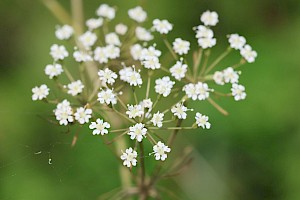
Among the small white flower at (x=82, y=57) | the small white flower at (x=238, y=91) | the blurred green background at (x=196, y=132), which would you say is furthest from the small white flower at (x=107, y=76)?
the blurred green background at (x=196, y=132)

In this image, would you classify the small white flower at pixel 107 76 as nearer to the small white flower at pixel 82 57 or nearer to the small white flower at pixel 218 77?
the small white flower at pixel 82 57

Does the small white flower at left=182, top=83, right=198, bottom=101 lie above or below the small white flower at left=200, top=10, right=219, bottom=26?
below

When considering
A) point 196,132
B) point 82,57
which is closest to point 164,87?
point 82,57

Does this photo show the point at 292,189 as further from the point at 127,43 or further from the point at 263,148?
the point at 127,43

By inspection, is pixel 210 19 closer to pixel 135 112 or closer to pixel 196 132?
pixel 135 112

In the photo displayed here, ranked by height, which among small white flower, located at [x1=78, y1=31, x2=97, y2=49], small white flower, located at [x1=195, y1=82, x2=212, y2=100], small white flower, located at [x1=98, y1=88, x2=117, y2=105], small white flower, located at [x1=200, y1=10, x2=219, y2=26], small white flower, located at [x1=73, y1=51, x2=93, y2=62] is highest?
small white flower, located at [x1=78, y1=31, x2=97, y2=49]

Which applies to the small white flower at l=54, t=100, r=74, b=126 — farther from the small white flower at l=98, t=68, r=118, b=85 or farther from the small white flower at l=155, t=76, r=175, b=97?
the small white flower at l=155, t=76, r=175, b=97

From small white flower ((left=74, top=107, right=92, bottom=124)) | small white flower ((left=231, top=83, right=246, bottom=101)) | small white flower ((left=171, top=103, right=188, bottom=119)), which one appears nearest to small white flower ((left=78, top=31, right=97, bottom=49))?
small white flower ((left=74, top=107, right=92, bottom=124))
